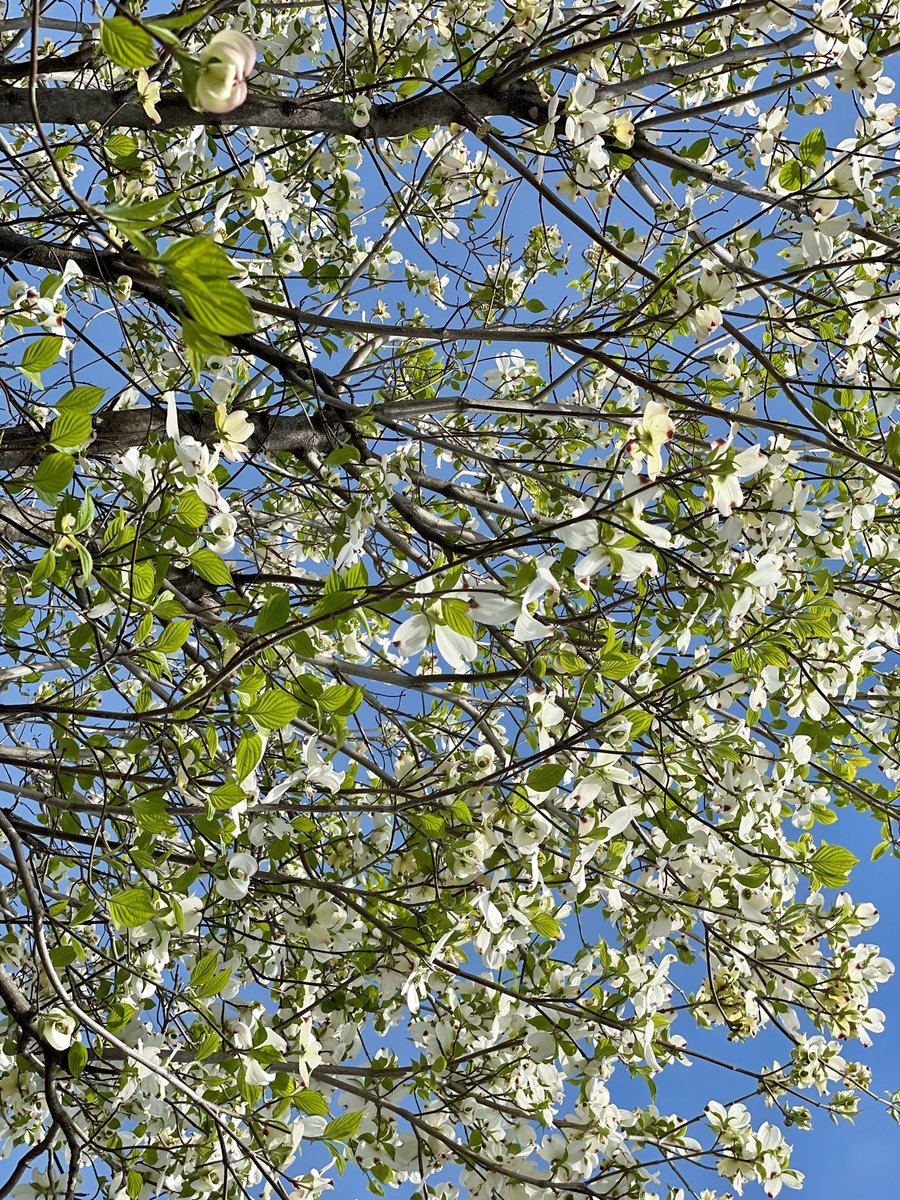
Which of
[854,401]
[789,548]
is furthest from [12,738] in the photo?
[854,401]

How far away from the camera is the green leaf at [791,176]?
1875 mm

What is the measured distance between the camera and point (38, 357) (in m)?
1.43

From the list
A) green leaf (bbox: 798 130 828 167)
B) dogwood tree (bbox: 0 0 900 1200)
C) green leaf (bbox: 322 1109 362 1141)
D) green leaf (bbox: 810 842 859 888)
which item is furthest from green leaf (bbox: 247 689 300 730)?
green leaf (bbox: 798 130 828 167)

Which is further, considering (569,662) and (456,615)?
(569,662)

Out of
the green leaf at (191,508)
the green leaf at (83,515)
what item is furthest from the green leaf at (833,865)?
the green leaf at (83,515)

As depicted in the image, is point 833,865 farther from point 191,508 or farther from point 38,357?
point 38,357

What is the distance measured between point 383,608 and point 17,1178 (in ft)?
4.86

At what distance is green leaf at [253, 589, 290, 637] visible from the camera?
132 centimetres

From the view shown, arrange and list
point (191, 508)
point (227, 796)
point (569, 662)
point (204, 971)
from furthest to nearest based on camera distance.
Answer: point (569, 662)
point (204, 971)
point (191, 508)
point (227, 796)

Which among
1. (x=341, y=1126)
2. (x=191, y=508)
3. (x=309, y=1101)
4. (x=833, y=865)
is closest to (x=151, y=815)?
(x=191, y=508)

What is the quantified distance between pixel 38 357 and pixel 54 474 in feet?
0.66

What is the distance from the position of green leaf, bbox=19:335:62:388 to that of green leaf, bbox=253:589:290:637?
0.52 metres

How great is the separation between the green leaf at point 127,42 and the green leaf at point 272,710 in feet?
2.76

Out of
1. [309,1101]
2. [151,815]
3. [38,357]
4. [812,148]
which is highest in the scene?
[812,148]
